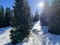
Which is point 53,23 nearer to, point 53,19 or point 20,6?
point 53,19

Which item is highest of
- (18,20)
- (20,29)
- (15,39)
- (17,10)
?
(17,10)

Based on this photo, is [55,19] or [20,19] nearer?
[20,19]

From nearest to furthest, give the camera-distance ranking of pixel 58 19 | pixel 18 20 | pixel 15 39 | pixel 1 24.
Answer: pixel 15 39
pixel 18 20
pixel 58 19
pixel 1 24

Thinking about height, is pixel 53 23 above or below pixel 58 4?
below

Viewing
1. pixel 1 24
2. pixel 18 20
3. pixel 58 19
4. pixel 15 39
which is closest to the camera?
pixel 15 39

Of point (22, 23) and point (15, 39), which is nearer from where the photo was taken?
point (15, 39)

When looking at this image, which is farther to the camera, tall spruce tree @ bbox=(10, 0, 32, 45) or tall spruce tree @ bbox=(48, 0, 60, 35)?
Result: tall spruce tree @ bbox=(48, 0, 60, 35)

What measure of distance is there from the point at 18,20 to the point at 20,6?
1.93 m

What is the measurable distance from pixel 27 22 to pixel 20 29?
5.26 ft

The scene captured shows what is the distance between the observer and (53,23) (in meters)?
22.2

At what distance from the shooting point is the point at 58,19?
858 inches

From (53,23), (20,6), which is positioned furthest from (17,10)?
(53,23)

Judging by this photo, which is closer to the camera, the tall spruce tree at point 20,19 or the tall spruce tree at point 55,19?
the tall spruce tree at point 20,19

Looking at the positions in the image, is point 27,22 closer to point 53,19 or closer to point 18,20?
point 18,20
